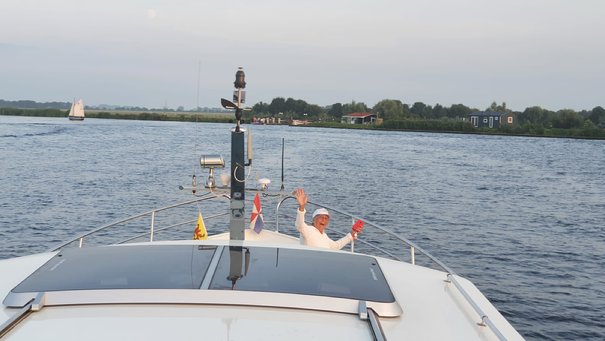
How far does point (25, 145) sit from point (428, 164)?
95.7ft

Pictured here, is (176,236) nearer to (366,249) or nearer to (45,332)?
(366,249)

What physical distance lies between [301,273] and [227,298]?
56cm

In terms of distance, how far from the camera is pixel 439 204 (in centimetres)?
2519

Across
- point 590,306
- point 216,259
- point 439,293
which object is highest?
point 216,259

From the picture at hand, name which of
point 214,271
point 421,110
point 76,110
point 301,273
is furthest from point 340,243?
point 421,110

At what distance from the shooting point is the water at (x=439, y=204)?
1351cm

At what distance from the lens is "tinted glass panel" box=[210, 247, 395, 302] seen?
3350mm

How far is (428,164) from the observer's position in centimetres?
4319

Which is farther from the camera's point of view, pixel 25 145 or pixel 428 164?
pixel 25 145

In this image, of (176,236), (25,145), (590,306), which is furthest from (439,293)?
(25,145)

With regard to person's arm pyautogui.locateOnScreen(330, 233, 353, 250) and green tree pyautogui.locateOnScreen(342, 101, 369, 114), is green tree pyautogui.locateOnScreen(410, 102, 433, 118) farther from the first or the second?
person's arm pyautogui.locateOnScreen(330, 233, 353, 250)

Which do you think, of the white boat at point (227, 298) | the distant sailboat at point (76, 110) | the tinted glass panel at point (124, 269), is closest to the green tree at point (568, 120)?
the distant sailboat at point (76, 110)

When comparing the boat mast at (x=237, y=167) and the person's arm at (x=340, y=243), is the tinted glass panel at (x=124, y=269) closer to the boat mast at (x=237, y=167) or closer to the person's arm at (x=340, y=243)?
the boat mast at (x=237, y=167)

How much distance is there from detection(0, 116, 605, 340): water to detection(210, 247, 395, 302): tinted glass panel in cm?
715
